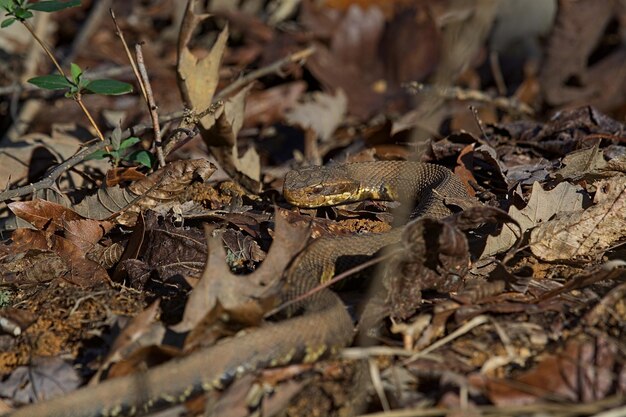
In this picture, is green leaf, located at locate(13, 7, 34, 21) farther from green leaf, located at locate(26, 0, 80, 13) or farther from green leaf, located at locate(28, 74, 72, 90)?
green leaf, located at locate(28, 74, 72, 90)

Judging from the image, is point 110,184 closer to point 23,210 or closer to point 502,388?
point 23,210

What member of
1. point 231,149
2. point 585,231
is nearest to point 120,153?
point 231,149

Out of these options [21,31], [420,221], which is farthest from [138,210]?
[21,31]

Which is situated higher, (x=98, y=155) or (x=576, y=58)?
(x=98, y=155)

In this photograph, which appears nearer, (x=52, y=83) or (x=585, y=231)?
(x=585, y=231)

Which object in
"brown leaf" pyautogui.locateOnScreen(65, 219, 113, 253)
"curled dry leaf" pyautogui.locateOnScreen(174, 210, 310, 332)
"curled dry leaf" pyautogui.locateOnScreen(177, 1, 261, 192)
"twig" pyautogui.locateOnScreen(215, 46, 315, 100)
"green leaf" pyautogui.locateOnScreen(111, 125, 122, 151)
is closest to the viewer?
"curled dry leaf" pyautogui.locateOnScreen(174, 210, 310, 332)

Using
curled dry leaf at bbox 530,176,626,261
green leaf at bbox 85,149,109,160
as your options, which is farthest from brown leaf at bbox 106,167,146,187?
curled dry leaf at bbox 530,176,626,261

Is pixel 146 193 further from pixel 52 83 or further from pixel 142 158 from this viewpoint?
pixel 52 83
